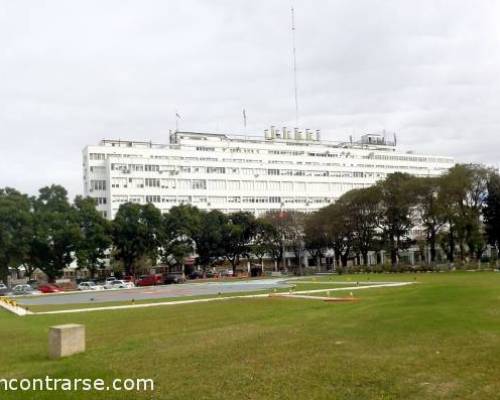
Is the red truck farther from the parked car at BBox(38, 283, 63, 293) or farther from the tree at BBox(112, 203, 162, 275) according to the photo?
the parked car at BBox(38, 283, 63, 293)

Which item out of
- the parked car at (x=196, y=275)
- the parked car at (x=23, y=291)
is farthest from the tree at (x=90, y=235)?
the parked car at (x=196, y=275)

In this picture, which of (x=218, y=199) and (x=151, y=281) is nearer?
(x=151, y=281)

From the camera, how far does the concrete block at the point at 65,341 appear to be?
48.4ft

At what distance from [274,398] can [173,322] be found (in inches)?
523

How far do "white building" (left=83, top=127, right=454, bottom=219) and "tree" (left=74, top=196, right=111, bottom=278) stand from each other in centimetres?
2353

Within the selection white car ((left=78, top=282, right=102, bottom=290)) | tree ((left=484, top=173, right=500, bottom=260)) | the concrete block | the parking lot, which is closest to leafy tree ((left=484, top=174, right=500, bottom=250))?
tree ((left=484, top=173, right=500, bottom=260))

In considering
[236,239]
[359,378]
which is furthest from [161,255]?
[359,378]

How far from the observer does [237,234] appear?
97812mm

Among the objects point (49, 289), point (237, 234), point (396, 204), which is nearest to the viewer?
point (49, 289)

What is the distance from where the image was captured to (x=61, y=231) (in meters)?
81.2

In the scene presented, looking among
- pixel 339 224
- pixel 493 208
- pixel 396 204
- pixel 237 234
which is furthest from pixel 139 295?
pixel 237 234

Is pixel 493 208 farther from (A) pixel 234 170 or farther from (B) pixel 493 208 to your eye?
(A) pixel 234 170

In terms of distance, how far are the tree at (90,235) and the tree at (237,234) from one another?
21.0 m

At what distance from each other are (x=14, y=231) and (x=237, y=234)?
1390 inches
